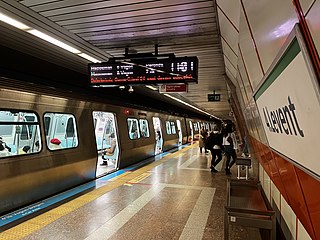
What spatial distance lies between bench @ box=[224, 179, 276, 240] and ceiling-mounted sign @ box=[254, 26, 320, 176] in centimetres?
155

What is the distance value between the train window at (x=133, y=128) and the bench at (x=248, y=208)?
6407mm

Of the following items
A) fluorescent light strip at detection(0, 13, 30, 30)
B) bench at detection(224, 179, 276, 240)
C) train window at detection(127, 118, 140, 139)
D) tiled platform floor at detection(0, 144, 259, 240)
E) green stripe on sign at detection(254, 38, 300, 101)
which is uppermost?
fluorescent light strip at detection(0, 13, 30, 30)

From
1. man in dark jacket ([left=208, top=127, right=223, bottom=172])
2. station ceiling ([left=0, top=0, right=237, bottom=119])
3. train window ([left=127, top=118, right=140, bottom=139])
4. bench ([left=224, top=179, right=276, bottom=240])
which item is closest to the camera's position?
bench ([left=224, top=179, right=276, bottom=240])

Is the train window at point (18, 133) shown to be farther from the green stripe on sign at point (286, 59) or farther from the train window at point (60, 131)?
the green stripe on sign at point (286, 59)

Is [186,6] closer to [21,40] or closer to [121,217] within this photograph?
[21,40]

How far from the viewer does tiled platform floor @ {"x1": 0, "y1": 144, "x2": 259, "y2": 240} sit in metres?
3.74

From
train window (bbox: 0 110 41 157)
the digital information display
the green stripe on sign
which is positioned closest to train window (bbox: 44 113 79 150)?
train window (bbox: 0 110 41 157)

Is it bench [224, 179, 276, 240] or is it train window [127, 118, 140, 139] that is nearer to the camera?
bench [224, 179, 276, 240]

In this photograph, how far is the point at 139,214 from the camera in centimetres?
454

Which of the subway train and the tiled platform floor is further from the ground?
the subway train

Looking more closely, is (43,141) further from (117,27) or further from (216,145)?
(216,145)

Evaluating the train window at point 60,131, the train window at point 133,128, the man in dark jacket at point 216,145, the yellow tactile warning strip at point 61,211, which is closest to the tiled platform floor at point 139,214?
the yellow tactile warning strip at point 61,211

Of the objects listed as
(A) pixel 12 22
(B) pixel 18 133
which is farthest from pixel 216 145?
(A) pixel 12 22

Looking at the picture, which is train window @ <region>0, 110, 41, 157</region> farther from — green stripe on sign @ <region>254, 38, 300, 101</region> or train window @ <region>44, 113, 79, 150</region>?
green stripe on sign @ <region>254, 38, 300, 101</region>
